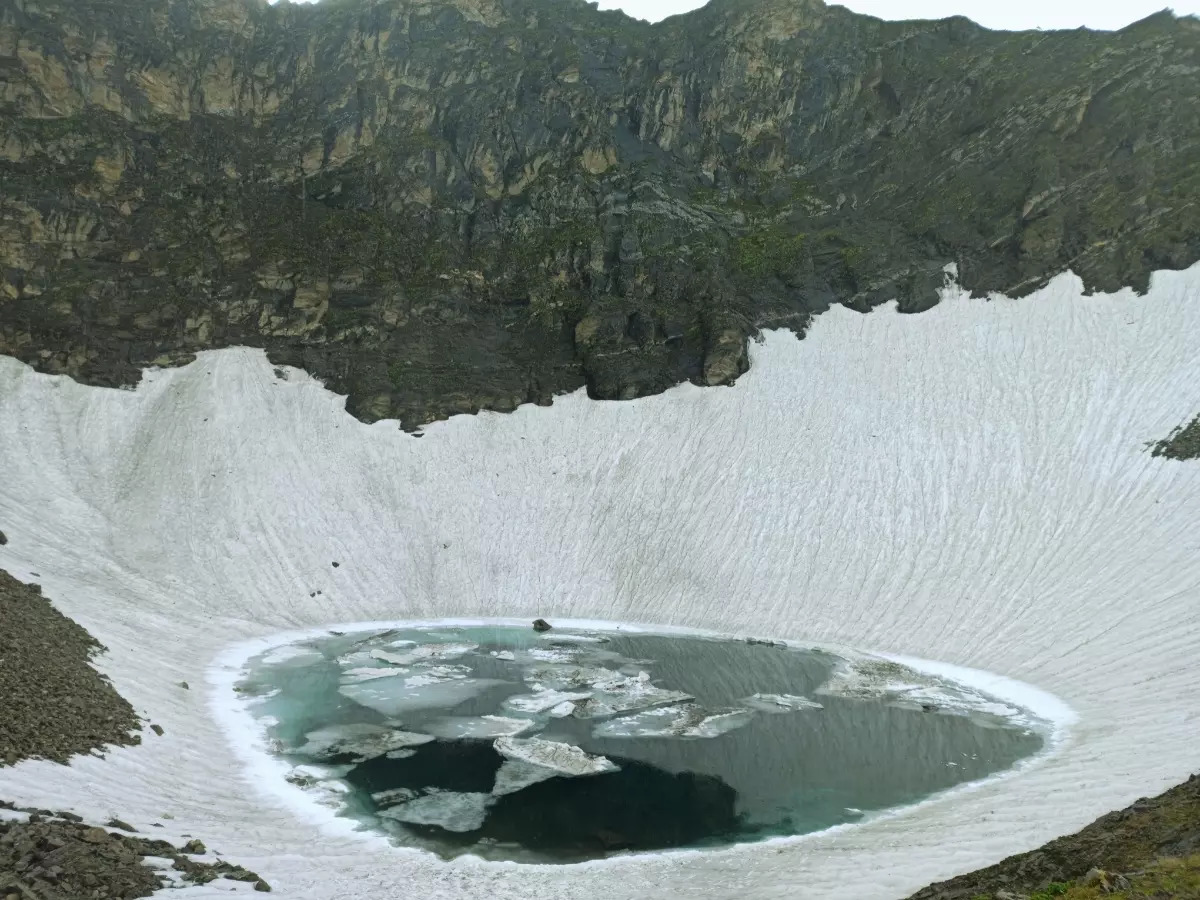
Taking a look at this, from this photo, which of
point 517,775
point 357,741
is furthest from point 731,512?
point 517,775

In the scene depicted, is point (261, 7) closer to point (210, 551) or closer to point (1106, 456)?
point (210, 551)

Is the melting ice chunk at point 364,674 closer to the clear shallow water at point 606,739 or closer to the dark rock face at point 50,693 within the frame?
the clear shallow water at point 606,739

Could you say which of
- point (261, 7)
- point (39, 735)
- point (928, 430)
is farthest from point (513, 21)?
point (39, 735)

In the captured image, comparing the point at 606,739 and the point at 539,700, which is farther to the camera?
the point at 539,700

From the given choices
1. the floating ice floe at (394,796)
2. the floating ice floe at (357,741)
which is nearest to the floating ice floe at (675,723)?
the floating ice floe at (357,741)

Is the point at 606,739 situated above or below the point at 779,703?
below

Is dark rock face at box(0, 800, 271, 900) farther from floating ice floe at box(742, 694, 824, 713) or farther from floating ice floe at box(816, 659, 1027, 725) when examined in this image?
floating ice floe at box(816, 659, 1027, 725)

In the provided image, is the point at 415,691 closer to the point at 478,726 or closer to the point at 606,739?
the point at 478,726
